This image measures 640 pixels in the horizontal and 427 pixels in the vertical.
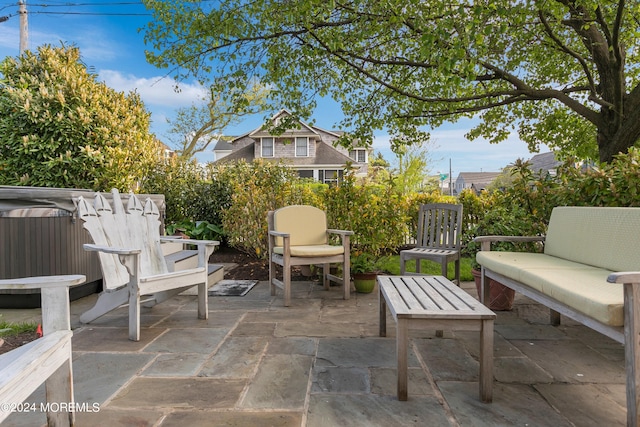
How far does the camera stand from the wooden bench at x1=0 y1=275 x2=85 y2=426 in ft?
3.59

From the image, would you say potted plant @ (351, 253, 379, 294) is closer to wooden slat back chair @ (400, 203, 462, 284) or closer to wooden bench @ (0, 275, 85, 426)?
wooden slat back chair @ (400, 203, 462, 284)

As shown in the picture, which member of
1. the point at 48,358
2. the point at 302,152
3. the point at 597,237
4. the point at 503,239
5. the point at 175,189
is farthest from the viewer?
the point at 302,152

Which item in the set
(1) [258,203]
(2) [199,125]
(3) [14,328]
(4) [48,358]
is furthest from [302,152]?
(4) [48,358]

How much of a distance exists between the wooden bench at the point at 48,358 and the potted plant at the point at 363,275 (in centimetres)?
316

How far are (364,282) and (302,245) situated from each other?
0.83 meters

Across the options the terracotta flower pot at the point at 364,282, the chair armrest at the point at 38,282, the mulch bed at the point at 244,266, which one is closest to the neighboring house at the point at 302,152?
the mulch bed at the point at 244,266

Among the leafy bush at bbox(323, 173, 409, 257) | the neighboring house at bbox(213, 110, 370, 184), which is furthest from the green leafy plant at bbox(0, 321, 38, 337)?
the neighboring house at bbox(213, 110, 370, 184)

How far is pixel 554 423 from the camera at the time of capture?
5.63 feet

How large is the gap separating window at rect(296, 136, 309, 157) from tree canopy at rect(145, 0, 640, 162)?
16295mm

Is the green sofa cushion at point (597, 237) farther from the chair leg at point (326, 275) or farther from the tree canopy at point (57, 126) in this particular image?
the tree canopy at point (57, 126)

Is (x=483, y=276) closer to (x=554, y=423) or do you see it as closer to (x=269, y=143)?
(x=554, y=423)

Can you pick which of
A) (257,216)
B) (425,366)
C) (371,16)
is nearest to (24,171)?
(257,216)

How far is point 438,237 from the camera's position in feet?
15.2

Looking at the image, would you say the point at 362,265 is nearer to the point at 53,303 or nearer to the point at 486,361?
the point at 486,361
